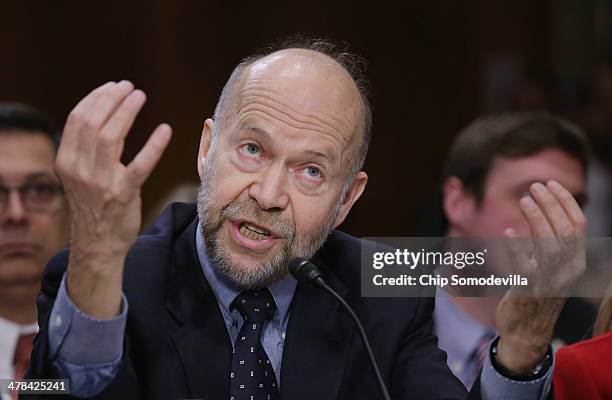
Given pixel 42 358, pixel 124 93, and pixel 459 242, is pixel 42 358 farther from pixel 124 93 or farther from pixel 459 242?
pixel 459 242

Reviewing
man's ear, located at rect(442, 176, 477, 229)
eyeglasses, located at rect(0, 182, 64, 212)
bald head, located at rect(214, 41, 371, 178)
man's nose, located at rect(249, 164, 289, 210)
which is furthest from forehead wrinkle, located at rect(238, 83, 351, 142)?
man's ear, located at rect(442, 176, 477, 229)

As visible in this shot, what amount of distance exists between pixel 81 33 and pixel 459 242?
258cm

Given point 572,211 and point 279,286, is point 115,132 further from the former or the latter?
point 572,211

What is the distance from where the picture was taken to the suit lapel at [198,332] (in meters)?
1.97

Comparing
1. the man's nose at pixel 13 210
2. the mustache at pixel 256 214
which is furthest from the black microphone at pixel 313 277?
the man's nose at pixel 13 210

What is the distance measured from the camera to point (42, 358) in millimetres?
1742

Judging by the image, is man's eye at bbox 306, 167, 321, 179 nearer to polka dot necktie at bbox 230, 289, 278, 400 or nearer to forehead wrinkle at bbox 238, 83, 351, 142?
forehead wrinkle at bbox 238, 83, 351, 142

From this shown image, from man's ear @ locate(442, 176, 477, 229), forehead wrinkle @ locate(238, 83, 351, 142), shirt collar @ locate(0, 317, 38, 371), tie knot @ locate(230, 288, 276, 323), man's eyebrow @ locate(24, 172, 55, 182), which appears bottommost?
shirt collar @ locate(0, 317, 38, 371)

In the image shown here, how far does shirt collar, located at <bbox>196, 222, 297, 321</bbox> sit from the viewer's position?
2.08 metres

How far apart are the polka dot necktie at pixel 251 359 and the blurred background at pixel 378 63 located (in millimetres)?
2603

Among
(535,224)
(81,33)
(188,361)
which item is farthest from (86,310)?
(81,33)

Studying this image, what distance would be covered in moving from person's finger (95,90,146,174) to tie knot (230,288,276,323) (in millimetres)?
523

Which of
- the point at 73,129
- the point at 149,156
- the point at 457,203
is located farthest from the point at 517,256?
the point at 457,203

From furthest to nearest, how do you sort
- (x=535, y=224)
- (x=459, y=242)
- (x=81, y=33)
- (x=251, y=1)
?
(x=251, y=1) < (x=81, y=33) < (x=459, y=242) < (x=535, y=224)
